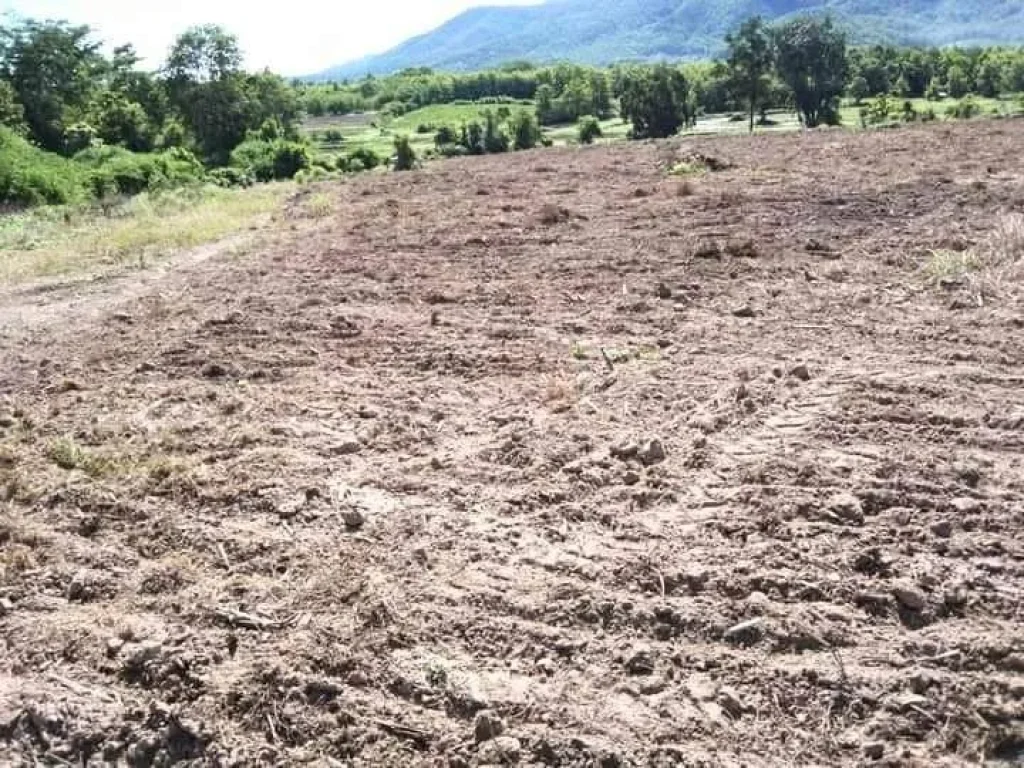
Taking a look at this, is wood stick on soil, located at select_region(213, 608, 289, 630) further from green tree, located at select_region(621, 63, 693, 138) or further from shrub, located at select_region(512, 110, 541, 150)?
green tree, located at select_region(621, 63, 693, 138)

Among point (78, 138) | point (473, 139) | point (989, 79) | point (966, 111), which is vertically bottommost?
point (966, 111)

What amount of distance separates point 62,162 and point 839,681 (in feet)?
91.3

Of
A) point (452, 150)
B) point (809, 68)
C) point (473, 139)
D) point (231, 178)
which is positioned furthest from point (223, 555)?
point (809, 68)

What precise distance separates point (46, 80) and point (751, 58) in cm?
3107

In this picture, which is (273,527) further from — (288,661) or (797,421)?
(797,421)

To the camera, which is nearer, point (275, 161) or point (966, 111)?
point (275, 161)

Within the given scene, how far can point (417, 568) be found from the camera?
375 centimetres

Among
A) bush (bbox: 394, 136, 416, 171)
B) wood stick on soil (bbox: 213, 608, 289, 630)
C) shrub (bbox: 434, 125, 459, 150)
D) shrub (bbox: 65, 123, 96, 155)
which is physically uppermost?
shrub (bbox: 65, 123, 96, 155)

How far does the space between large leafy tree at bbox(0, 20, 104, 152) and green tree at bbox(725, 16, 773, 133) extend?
95.4 ft

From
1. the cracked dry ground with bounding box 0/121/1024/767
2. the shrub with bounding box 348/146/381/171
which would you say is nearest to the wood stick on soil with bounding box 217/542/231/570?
the cracked dry ground with bounding box 0/121/1024/767

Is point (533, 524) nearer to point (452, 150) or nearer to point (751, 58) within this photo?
point (452, 150)

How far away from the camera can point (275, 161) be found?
31.7 metres

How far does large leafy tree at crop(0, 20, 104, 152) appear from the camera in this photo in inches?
1203

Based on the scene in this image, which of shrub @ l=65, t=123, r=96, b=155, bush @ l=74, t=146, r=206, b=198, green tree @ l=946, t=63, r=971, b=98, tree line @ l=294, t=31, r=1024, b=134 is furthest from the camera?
green tree @ l=946, t=63, r=971, b=98
